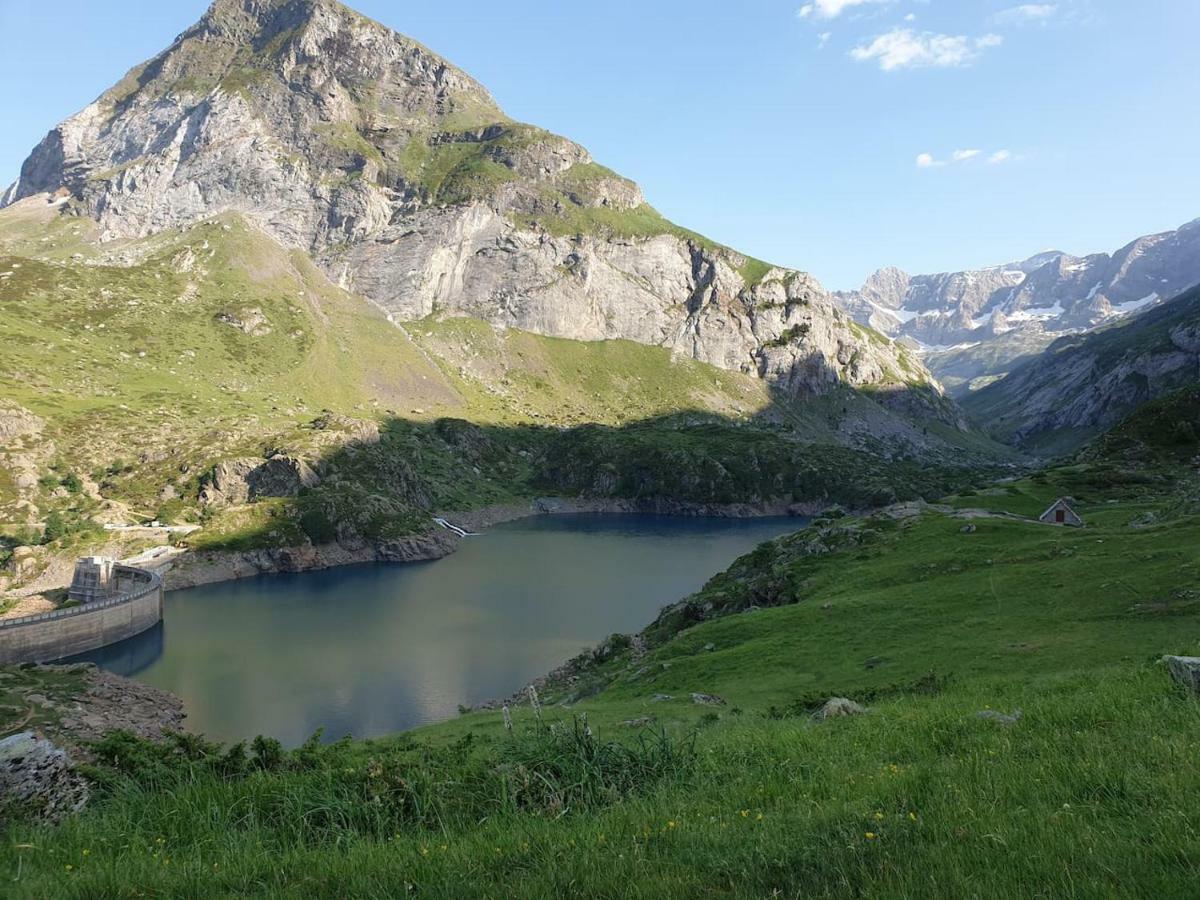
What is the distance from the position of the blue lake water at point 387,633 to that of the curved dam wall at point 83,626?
2.13m

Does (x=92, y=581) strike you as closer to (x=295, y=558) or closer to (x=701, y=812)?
(x=295, y=558)

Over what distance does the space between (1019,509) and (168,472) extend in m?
154

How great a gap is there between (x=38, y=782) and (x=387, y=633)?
83.8 metres

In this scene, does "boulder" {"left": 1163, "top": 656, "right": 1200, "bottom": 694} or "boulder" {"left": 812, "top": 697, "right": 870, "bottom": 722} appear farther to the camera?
"boulder" {"left": 812, "top": 697, "right": 870, "bottom": 722}

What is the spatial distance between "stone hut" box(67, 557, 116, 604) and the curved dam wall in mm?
1869

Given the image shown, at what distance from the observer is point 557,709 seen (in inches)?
1410

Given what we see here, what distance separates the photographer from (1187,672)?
1287 cm

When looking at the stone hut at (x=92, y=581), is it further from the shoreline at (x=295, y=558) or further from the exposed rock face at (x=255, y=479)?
the exposed rock face at (x=255, y=479)

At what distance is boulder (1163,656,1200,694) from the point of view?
1251cm

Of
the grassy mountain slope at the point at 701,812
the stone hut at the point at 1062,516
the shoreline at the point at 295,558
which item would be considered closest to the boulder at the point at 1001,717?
the grassy mountain slope at the point at 701,812

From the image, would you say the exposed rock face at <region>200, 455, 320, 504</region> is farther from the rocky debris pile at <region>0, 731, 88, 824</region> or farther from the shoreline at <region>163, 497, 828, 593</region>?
the rocky debris pile at <region>0, 731, 88, 824</region>

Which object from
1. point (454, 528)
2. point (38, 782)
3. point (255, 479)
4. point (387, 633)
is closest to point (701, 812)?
point (38, 782)

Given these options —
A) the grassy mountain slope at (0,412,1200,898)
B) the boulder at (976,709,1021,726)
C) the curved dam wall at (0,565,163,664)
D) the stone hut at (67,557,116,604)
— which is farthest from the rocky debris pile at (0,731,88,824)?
the stone hut at (67,557,116,604)

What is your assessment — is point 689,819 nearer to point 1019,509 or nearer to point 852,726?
point 852,726
